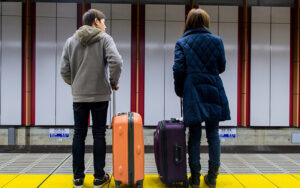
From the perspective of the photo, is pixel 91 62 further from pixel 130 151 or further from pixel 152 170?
pixel 152 170

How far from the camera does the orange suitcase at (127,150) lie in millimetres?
2166

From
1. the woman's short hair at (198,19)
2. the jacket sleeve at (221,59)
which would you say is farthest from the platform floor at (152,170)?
the woman's short hair at (198,19)

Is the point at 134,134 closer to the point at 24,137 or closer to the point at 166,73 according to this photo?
the point at 166,73

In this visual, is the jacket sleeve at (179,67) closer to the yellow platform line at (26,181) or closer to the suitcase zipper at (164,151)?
the suitcase zipper at (164,151)

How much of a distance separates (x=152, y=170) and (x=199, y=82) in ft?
4.87

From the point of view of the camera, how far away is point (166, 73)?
15.4 feet

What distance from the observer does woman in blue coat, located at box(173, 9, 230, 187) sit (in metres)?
2.18

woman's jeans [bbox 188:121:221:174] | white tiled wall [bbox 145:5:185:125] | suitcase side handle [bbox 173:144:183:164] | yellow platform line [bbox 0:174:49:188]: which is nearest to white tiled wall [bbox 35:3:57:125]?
white tiled wall [bbox 145:5:185:125]

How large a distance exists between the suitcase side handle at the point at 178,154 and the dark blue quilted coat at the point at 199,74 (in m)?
0.25

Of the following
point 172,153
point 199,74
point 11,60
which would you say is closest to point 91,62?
point 199,74

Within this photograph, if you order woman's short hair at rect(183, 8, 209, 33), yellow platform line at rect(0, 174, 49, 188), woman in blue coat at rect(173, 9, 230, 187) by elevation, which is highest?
woman's short hair at rect(183, 8, 209, 33)

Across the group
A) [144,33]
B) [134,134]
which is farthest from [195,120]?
[144,33]

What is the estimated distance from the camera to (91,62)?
7.18ft

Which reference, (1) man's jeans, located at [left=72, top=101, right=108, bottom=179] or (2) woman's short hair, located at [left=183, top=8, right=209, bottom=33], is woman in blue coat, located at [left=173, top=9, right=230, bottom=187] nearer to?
(2) woman's short hair, located at [left=183, top=8, right=209, bottom=33]
